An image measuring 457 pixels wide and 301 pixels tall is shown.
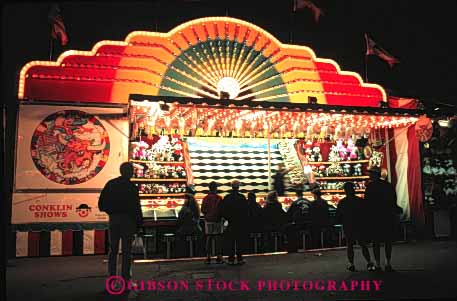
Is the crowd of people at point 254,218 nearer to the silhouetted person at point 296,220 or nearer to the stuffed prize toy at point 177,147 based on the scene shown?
the silhouetted person at point 296,220

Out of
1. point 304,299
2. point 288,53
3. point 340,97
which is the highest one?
point 288,53

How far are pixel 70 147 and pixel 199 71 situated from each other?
14.4ft

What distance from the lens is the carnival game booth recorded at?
11.3 m

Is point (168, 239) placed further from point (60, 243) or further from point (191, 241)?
point (60, 243)

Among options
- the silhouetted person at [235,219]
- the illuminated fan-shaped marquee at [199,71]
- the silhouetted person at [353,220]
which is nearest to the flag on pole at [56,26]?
the illuminated fan-shaped marquee at [199,71]

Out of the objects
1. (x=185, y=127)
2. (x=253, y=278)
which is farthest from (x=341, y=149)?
(x=253, y=278)

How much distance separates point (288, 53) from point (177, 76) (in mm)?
3774

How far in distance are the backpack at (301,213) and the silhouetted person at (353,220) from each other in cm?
257

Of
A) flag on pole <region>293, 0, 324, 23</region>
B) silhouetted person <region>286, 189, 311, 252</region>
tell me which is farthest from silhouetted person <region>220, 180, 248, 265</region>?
flag on pole <region>293, 0, 324, 23</region>

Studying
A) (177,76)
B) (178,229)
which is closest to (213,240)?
(178,229)

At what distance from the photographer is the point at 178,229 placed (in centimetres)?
1034

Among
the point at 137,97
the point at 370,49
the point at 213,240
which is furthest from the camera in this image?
the point at 370,49

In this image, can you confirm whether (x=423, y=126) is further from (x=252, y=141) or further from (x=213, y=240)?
(x=213, y=240)

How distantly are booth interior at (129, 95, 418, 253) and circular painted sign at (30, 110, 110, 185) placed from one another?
3.14 ft
